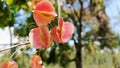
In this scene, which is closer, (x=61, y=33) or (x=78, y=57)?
(x=61, y=33)

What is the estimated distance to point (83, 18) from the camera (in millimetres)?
6902

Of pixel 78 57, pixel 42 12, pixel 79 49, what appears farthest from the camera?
pixel 78 57

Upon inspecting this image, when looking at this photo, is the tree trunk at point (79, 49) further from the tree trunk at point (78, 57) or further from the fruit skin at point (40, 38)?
the fruit skin at point (40, 38)

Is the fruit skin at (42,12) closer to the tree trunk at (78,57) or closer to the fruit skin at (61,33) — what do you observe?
the fruit skin at (61,33)

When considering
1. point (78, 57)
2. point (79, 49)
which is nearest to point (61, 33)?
point (79, 49)

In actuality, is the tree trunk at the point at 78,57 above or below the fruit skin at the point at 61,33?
below

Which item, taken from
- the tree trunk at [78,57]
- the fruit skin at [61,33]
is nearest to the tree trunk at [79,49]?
the tree trunk at [78,57]

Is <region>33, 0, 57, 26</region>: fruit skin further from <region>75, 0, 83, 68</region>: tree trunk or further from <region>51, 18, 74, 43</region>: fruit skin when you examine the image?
<region>75, 0, 83, 68</region>: tree trunk

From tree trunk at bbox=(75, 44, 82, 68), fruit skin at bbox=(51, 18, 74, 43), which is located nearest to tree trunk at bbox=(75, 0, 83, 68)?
tree trunk at bbox=(75, 44, 82, 68)

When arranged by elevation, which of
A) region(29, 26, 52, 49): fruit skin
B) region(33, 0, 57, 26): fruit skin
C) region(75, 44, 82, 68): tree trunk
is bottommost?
region(75, 44, 82, 68): tree trunk

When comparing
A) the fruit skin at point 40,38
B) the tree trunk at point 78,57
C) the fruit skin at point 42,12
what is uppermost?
the fruit skin at point 42,12

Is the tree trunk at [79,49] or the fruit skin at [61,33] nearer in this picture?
the fruit skin at [61,33]

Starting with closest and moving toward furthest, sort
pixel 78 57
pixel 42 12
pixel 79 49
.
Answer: pixel 42 12, pixel 79 49, pixel 78 57

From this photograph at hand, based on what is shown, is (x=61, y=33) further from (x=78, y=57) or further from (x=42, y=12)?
(x=78, y=57)
